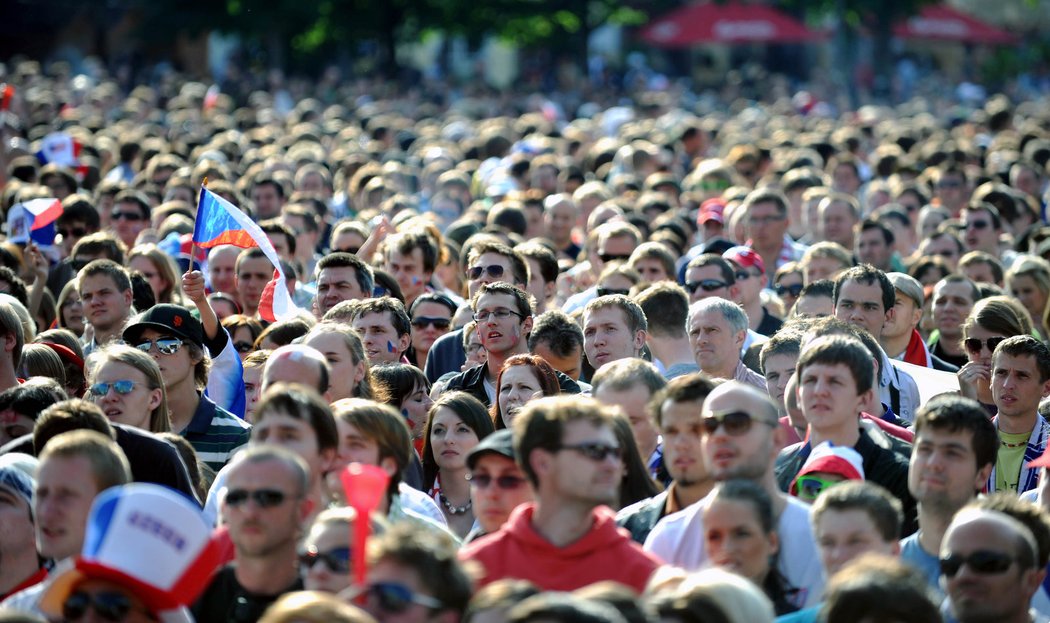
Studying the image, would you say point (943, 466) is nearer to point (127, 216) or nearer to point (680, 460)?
point (680, 460)

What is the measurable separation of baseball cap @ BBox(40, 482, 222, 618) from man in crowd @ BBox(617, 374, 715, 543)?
6.19ft

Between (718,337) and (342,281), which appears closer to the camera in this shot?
(718,337)

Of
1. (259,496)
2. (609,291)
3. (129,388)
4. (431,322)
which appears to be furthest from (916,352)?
(259,496)

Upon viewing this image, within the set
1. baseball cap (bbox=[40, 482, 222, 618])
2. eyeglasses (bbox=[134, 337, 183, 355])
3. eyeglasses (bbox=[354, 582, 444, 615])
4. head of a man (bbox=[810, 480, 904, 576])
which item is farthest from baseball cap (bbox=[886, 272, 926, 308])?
eyeglasses (bbox=[354, 582, 444, 615])

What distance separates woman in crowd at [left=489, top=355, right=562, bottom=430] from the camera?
799cm

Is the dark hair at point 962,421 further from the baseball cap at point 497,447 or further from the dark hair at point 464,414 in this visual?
the dark hair at point 464,414

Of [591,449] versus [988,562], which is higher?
[591,449]

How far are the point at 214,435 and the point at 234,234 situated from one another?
2722 mm

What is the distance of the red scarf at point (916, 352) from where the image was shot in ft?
33.3

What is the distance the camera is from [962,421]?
6.33 meters

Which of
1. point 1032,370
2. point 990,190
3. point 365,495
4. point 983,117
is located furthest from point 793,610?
point 983,117

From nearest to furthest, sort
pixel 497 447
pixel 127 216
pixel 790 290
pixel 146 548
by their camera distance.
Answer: pixel 146 548 < pixel 497 447 < pixel 790 290 < pixel 127 216

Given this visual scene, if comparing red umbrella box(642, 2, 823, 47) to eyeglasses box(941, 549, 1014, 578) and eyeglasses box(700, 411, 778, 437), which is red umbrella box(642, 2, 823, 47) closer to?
eyeglasses box(700, 411, 778, 437)

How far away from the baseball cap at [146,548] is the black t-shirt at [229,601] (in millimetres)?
364
